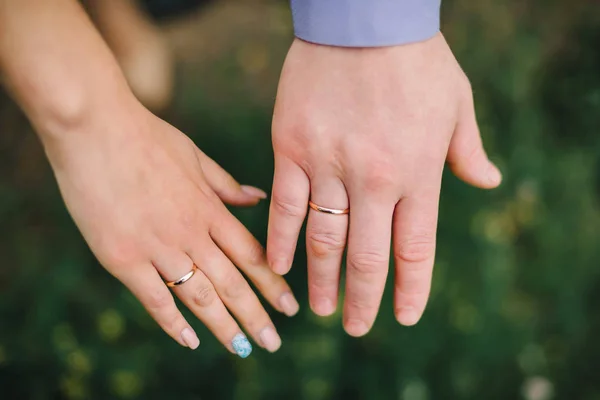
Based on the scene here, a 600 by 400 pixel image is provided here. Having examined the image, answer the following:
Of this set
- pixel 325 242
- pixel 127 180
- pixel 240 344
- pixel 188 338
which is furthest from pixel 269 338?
pixel 127 180

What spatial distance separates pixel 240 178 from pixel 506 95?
870 mm

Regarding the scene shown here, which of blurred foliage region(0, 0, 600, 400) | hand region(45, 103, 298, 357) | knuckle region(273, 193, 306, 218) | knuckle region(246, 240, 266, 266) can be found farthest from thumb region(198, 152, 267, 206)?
blurred foliage region(0, 0, 600, 400)

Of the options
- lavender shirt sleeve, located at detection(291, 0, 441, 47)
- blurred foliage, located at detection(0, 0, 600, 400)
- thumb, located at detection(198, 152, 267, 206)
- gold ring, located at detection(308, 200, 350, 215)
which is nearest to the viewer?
lavender shirt sleeve, located at detection(291, 0, 441, 47)

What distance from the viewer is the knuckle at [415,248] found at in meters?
1.05

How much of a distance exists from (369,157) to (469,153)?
222 mm

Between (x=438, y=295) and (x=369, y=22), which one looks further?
(x=438, y=295)

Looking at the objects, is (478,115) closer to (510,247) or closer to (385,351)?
(510,247)

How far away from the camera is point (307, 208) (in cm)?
108

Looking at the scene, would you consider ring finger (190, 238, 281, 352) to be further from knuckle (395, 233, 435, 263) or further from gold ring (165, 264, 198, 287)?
knuckle (395, 233, 435, 263)

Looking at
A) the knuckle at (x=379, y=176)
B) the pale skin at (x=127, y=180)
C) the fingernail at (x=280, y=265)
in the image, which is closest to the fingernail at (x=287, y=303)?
the pale skin at (x=127, y=180)

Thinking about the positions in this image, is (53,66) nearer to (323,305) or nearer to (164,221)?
(164,221)

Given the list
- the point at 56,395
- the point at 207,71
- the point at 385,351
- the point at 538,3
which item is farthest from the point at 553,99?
the point at 56,395

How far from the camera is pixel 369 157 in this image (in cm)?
96

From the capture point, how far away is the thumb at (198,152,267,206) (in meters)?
1.24
